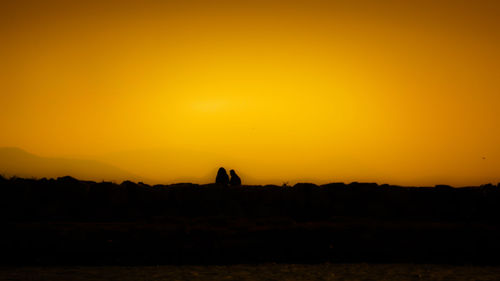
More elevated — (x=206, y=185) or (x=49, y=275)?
(x=206, y=185)

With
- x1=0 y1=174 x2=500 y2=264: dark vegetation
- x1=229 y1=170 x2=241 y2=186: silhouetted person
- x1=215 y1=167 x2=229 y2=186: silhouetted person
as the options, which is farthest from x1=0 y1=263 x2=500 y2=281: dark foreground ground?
x1=229 y1=170 x2=241 y2=186: silhouetted person

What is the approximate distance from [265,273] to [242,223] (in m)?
4.38

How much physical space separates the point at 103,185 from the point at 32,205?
7.94 ft

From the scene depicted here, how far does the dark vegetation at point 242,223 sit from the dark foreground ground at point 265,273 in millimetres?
1036

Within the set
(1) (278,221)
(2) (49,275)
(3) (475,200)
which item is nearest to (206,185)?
(1) (278,221)

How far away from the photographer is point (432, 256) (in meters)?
20.6

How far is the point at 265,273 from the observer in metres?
17.9

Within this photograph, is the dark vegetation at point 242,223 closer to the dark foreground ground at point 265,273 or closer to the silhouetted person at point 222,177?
the dark foreground ground at point 265,273

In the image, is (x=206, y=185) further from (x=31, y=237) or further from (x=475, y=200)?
(x=475, y=200)

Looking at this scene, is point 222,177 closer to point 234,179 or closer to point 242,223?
point 234,179

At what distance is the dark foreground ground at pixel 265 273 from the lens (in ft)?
56.0

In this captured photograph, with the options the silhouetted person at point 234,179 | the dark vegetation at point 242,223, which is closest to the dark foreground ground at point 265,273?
the dark vegetation at point 242,223

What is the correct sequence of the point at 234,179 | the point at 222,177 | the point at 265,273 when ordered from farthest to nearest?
the point at 234,179 < the point at 222,177 < the point at 265,273

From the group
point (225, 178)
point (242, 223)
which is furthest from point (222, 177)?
point (242, 223)
